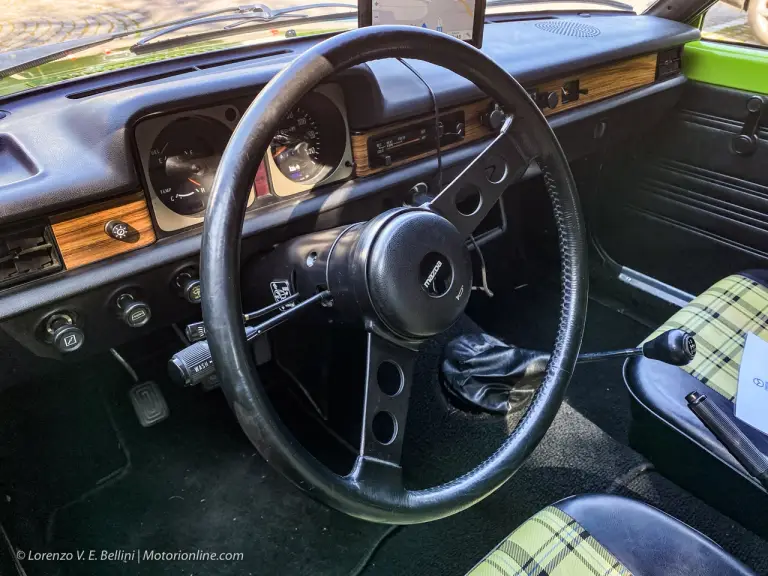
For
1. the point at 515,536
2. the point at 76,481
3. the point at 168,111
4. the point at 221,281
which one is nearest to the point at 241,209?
the point at 221,281

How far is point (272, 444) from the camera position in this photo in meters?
0.82

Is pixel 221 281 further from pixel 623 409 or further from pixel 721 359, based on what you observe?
pixel 623 409

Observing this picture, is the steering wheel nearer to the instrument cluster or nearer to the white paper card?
the instrument cluster

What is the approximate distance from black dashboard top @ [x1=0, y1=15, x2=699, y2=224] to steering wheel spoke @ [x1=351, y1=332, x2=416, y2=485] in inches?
22.4

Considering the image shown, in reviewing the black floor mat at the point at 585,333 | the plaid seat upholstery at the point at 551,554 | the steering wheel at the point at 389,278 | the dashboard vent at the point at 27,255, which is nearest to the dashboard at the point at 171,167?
the dashboard vent at the point at 27,255

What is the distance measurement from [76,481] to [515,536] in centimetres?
130

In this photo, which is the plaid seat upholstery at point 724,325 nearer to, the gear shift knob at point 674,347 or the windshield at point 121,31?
the gear shift knob at point 674,347

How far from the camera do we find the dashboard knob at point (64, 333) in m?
1.23

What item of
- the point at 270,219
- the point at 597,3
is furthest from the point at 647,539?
the point at 597,3

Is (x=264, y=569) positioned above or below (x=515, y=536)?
below

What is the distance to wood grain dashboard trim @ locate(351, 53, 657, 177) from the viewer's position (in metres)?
1.52

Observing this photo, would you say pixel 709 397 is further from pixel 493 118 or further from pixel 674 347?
pixel 493 118

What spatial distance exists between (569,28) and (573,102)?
1.15 feet

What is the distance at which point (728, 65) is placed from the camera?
2.18 metres
